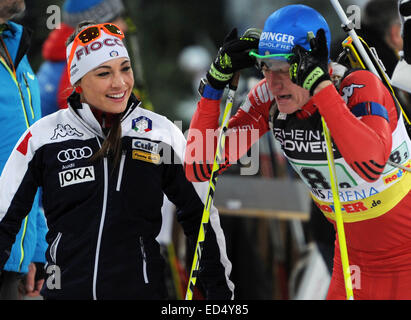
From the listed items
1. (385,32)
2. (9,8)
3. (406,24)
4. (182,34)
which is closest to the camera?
(406,24)

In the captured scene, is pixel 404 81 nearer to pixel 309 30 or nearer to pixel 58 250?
pixel 309 30

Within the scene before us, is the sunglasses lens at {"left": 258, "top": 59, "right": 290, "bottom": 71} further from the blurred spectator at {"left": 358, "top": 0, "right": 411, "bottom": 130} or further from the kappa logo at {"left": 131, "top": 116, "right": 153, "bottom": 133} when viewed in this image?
the blurred spectator at {"left": 358, "top": 0, "right": 411, "bottom": 130}

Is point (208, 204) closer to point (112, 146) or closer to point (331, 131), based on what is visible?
point (112, 146)

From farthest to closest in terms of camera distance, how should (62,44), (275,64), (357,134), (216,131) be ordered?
(62,44) < (216,131) < (275,64) < (357,134)

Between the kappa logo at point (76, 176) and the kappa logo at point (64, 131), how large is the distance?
17 cm

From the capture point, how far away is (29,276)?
4.29m

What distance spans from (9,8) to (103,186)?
1306 millimetres

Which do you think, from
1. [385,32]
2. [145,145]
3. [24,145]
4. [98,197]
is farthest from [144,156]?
[385,32]

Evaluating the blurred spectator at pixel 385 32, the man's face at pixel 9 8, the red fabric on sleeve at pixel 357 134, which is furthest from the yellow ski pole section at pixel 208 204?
the blurred spectator at pixel 385 32

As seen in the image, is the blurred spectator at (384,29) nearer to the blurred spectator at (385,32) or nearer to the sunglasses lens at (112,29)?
the blurred spectator at (385,32)

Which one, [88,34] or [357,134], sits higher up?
[88,34]

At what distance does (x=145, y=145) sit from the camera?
11.2 ft

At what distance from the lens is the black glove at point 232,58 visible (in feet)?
11.0
